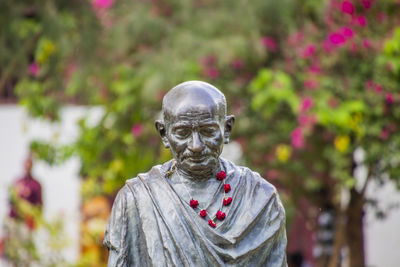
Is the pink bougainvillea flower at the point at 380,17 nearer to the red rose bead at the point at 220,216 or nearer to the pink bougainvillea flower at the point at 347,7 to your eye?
the pink bougainvillea flower at the point at 347,7

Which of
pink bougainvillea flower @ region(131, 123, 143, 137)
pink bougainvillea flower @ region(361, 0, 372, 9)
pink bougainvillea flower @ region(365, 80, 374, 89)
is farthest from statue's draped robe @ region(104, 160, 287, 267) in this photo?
pink bougainvillea flower @ region(131, 123, 143, 137)

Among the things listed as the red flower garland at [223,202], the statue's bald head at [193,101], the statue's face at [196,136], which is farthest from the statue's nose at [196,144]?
the red flower garland at [223,202]

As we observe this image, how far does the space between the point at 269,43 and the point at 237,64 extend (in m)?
0.46

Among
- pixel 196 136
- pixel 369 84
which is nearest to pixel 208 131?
pixel 196 136

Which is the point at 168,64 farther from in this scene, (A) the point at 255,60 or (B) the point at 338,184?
(B) the point at 338,184

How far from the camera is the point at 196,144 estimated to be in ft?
11.8

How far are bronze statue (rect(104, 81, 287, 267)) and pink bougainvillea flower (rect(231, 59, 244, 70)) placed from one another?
22.7ft

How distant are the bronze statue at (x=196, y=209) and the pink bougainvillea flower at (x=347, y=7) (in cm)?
629

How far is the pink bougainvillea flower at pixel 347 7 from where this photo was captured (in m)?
9.75

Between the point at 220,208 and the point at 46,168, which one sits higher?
the point at 46,168

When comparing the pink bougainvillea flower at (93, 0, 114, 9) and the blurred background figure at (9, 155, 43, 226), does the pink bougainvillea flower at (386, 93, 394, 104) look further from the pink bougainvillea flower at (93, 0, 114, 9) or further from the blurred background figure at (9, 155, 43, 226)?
the blurred background figure at (9, 155, 43, 226)

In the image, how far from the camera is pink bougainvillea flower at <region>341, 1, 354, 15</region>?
9750 mm

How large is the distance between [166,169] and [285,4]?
666 centimetres

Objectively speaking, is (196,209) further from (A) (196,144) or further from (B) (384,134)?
(B) (384,134)
